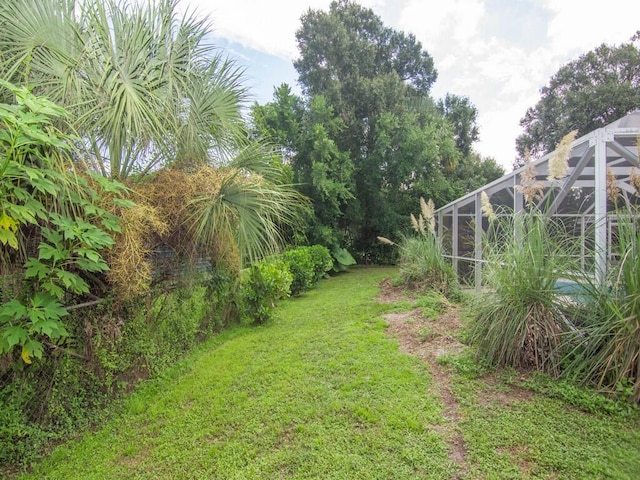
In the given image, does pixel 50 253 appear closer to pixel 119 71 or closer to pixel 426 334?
pixel 119 71

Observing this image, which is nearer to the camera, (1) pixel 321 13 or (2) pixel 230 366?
(2) pixel 230 366

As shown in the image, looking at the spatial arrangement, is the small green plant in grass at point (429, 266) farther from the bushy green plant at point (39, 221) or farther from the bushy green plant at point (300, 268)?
the bushy green plant at point (39, 221)

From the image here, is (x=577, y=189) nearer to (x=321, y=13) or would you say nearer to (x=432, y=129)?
(x=432, y=129)

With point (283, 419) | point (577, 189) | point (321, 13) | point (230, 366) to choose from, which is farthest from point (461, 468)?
point (321, 13)

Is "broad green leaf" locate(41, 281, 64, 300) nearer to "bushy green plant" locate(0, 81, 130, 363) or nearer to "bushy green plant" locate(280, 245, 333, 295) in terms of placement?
"bushy green plant" locate(0, 81, 130, 363)

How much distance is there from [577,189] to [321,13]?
11.4 meters

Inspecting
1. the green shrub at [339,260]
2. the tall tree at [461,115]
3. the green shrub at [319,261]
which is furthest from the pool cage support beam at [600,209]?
the tall tree at [461,115]

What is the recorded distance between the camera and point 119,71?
2.36 m

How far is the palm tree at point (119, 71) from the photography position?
2127 millimetres

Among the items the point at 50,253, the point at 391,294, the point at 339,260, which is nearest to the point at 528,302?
the point at 50,253

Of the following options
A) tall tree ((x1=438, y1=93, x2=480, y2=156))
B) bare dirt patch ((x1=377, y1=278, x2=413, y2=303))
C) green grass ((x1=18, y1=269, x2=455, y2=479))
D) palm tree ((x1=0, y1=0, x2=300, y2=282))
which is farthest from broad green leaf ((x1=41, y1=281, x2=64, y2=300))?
tall tree ((x1=438, y1=93, x2=480, y2=156))

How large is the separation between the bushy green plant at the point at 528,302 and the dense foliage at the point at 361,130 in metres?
7.18

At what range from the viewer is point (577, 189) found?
4.61m

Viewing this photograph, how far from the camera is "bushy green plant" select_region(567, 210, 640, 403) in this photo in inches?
82.9
